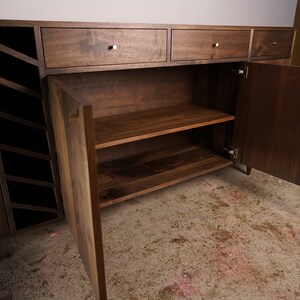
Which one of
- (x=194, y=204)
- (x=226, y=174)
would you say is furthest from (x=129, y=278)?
(x=226, y=174)

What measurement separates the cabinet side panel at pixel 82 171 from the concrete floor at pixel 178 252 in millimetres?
205

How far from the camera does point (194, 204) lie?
1.36m

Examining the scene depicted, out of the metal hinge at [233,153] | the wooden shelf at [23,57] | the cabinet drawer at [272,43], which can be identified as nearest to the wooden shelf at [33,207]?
the wooden shelf at [23,57]

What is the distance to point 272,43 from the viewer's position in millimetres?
1468

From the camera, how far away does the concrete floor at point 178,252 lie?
0.90 metres

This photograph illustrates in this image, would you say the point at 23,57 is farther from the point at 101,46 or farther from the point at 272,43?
the point at 272,43

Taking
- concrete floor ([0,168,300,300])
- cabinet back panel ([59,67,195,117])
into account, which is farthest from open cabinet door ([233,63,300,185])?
cabinet back panel ([59,67,195,117])

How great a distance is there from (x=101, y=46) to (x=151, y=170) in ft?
2.13

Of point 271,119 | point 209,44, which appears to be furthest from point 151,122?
point 271,119

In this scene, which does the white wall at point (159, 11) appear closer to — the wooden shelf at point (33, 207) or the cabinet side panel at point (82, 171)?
the cabinet side panel at point (82, 171)

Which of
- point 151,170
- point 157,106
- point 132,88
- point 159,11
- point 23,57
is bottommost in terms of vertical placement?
point 151,170

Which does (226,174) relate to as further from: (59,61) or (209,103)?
(59,61)

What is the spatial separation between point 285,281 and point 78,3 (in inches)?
53.7

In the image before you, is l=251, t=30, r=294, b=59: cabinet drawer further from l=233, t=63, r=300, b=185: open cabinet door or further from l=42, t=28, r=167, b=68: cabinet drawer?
l=42, t=28, r=167, b=68: cabinet drawer
